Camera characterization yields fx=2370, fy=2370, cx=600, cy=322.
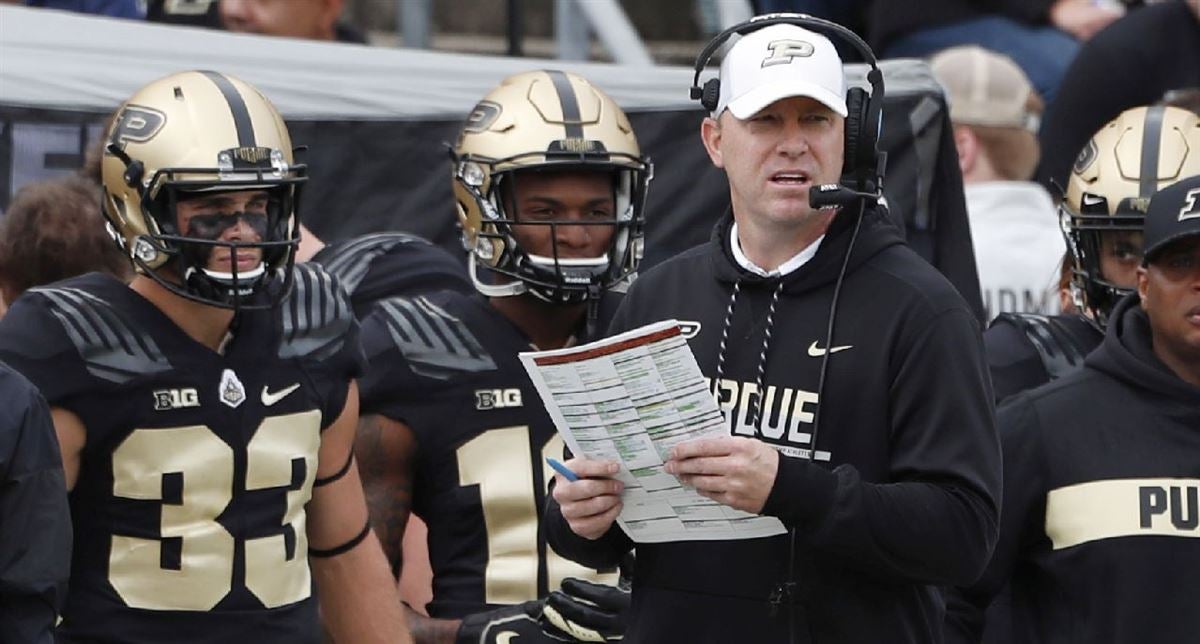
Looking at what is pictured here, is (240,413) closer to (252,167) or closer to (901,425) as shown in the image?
(252,167)

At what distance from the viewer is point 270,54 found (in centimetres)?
627

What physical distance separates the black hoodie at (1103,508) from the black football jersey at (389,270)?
1.61 metres

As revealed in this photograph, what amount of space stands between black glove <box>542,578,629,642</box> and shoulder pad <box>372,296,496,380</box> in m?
0.63

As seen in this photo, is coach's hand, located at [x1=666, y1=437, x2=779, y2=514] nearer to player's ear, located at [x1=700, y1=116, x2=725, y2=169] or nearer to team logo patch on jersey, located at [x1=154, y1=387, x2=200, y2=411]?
player's ear, located at [x1=700, y1=116, x2=725, y2=169]

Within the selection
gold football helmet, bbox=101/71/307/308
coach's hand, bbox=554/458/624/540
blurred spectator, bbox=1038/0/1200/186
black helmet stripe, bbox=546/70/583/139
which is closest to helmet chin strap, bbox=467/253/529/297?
black helmet stripe, bbox=546/70/583/139

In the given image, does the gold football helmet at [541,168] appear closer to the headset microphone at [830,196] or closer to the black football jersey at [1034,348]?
the black football jersey at [1034,348]

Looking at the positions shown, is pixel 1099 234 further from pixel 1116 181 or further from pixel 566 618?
pixel 566 618

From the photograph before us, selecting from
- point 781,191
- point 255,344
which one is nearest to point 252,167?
point 255,344

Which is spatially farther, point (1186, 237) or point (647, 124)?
point (647, 124)

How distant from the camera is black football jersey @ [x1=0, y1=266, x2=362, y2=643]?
4.09 m

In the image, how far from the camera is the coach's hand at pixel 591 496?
3.44 m

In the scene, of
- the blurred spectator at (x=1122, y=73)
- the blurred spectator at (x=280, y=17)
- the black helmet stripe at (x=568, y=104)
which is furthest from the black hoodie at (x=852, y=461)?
the blurred spectator at (x=1122, y=73)

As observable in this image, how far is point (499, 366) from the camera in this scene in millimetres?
4855

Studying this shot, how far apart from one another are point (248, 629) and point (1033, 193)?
3.75 meters
